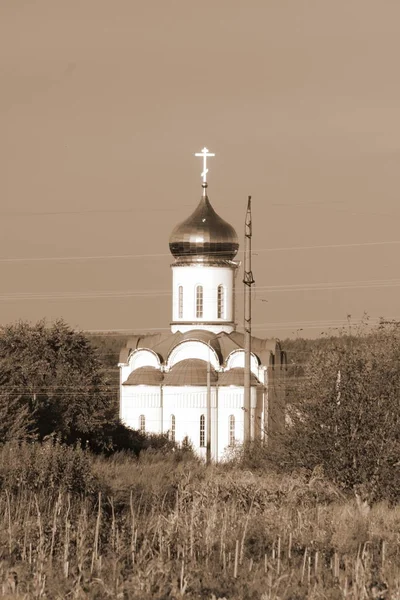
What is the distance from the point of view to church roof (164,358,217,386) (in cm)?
5338

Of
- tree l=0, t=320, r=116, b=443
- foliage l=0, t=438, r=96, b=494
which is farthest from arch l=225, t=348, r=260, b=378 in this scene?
foliage l=0, t=438, r=96, b=494

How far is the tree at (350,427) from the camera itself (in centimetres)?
2544

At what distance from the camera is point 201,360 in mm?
54406

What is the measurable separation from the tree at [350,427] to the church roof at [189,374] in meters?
25.3

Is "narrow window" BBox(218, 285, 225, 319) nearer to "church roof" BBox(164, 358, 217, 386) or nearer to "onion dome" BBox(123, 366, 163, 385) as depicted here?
"church roof" BBox(164, 358, 217, 386)

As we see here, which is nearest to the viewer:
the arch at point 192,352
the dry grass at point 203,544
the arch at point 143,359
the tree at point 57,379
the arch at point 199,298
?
the dry grass at point 203,544

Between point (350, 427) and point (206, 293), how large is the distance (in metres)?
31.0

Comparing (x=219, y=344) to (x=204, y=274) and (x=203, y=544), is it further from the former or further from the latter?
(x=203, y=544)

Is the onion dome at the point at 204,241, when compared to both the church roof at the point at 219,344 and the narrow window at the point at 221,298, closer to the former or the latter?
the narrow window at the point at 221,298

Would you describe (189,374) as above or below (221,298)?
below

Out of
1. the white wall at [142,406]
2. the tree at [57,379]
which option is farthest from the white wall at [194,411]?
→ the tree at [57,379]

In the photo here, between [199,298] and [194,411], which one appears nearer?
[194,411]

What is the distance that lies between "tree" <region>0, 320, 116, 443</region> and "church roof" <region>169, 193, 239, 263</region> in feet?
43.4

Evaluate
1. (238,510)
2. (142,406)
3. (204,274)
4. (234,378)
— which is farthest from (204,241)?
(238,510)
